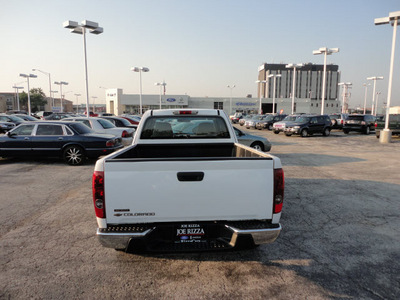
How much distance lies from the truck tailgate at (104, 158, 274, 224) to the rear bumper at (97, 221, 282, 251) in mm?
93

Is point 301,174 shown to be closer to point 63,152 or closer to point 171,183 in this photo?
point 171,183

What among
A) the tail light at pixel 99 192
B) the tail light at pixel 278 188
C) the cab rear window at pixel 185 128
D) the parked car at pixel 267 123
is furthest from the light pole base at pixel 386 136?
the tail light at pixel 99 192

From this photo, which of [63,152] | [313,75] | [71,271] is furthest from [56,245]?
[313,75]

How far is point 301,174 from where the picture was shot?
9.14 m

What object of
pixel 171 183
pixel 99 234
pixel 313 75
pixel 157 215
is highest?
pixel 313 75

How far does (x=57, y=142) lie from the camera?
416 inches

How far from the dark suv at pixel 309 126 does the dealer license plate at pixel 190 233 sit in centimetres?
2073

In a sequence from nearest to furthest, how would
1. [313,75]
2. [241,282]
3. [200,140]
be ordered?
1. [241,282]
2. [200,140]
3. [313,75]

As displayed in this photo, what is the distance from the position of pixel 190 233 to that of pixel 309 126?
21.8m

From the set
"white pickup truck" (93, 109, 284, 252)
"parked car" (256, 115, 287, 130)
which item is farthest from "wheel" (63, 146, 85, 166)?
"parked car" (256, 115, 287, 130)

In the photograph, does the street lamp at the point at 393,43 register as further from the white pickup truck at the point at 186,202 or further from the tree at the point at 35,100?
the tree at the point at 35,100

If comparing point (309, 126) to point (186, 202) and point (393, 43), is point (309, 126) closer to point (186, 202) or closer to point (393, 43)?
point (393, 43)

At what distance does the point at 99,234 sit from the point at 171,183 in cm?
92

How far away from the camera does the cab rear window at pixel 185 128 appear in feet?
16.3
